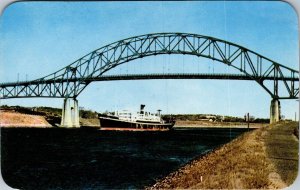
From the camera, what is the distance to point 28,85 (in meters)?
51.6

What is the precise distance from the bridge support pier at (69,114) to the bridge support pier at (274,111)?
22606mm

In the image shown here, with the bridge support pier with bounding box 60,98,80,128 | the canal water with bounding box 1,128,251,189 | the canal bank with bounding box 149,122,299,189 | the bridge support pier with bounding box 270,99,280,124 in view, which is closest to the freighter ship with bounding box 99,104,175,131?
the bridge support pier with bounding box 60,98,80,128

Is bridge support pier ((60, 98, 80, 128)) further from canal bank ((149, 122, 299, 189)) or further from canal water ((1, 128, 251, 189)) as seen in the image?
canal bank ((149, 122, 299, 189))

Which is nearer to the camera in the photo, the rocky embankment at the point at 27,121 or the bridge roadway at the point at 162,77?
the bridge roadway at the point at 162,77

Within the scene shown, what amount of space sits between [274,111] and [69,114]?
79.8 feet

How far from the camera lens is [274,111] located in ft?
107

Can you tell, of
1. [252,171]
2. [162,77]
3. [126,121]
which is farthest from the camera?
[126,121]

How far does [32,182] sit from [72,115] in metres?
33.9

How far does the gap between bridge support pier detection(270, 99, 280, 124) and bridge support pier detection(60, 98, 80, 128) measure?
22606 millimetres

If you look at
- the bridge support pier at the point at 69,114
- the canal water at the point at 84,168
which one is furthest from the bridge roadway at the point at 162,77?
the canal water at the point at 84,168

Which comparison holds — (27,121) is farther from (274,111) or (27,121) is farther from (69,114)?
(274,111)

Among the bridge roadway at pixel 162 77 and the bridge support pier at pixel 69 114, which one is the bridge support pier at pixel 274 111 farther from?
the bridge support pier at pixel 69 114

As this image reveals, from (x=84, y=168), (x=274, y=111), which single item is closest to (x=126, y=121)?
(x=274, y=111)

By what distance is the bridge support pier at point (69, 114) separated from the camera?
48375 millimetres
